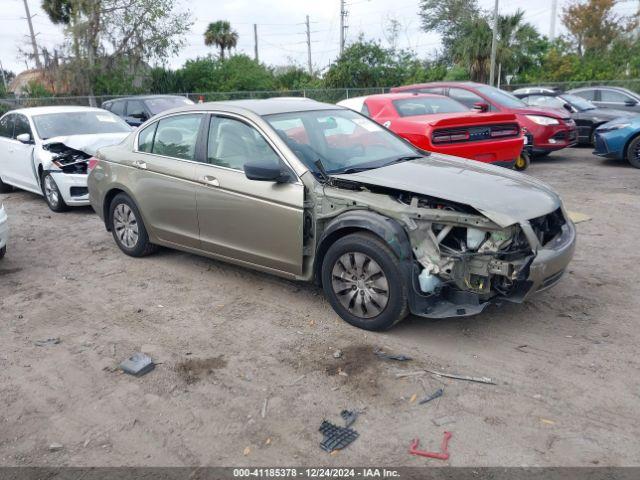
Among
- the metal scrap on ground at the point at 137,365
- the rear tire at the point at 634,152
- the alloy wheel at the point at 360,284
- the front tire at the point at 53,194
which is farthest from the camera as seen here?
the rear tire at the point at 634,152

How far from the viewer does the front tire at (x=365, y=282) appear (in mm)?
4238

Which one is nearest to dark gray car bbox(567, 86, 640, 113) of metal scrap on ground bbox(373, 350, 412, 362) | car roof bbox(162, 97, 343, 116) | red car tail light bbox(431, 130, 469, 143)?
red car tail light bbox(431, 130, 469, 143)

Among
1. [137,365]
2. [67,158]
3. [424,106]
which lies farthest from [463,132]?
[137,365]

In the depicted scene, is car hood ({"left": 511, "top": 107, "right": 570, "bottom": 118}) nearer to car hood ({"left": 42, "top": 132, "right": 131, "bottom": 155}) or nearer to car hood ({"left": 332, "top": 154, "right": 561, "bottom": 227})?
car hood ({"left": 332, "top": 154, "right": 561, "bottom": 227})

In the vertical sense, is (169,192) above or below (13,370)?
above

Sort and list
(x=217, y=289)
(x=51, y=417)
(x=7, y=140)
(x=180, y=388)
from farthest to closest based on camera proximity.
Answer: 1. (x=7, y=140)
2. (x=217, y=289)
3. (x=180, y=388)
4. (x=51, y=417)

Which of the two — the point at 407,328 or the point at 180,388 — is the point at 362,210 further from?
the point at 180,388

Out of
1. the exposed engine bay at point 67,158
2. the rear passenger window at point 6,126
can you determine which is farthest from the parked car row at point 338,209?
the rear passenger window at point 6,126

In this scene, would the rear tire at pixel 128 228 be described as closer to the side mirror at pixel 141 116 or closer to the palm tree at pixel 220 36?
the side mirror at pixel 141 116

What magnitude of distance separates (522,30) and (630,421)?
3220cm

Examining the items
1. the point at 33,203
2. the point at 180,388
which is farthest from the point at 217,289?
the point at 33,203

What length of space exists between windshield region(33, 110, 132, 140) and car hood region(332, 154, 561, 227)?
646 cm

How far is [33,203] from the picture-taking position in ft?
32.8

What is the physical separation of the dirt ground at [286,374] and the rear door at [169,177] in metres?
0.53
